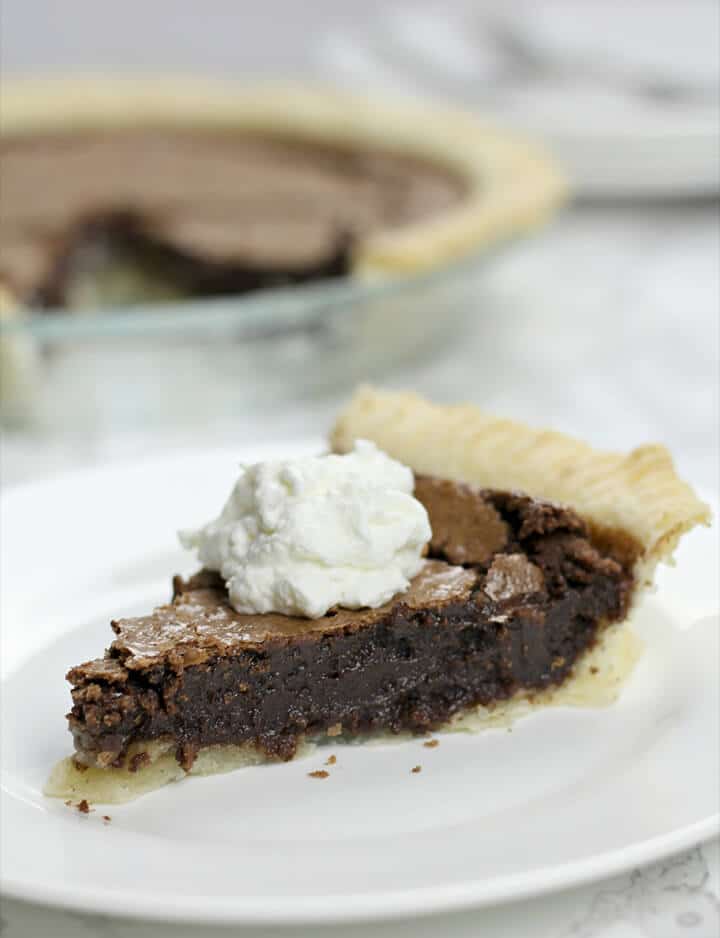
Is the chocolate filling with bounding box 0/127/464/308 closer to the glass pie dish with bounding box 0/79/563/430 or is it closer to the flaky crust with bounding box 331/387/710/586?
the glass pie dish with bounding box 0/79/563/430

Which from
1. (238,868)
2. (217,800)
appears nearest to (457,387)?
(217,800)

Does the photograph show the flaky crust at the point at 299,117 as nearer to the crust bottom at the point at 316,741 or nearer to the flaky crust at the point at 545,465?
the flaky crust at the point at 545,465

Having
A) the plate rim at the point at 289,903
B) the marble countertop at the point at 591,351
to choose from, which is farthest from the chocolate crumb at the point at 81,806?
the marble countertop at the point at 591,351

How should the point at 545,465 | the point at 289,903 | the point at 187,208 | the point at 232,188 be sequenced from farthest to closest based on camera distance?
the point at 232,188, the point at 187,208, the point at 545,465, the point at 289,903

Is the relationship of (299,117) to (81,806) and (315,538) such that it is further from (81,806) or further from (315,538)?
(81,806)

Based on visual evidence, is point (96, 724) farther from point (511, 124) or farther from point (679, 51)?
point (679, 51)

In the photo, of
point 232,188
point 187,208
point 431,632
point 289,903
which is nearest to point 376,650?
point 431,632

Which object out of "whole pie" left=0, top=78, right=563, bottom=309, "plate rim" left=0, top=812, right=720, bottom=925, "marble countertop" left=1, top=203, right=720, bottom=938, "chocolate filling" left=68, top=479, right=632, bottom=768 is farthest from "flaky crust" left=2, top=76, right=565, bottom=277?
"plate rim" left=0, top=812, right=720, bottom=925
